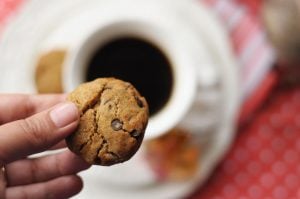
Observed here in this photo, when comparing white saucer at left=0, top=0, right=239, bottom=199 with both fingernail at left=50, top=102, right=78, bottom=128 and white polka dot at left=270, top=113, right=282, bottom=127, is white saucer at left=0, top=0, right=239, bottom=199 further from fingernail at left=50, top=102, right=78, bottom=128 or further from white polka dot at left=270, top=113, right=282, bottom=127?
fingernail at left=50, top=102, right=78, bottom=128

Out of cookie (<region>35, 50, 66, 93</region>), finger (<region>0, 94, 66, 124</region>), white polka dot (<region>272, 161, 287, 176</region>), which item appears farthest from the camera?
white polka dot (<region>272, 161, 287, 176</region>)

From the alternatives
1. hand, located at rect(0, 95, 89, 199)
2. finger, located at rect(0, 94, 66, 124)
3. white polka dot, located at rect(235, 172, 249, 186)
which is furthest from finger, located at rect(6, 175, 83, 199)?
white polka dot, located at rect(235, 172, 249, 186)

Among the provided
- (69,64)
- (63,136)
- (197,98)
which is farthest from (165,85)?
(63,136)

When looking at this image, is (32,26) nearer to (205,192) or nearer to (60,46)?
(60,46)

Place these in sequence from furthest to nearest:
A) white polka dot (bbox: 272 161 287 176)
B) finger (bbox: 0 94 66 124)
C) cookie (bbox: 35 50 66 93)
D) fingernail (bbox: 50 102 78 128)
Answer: white polka dot (bbox: 272 161 287 176) < cookie (bbox: 35 50 66 93) < finger (bbox: 0 94 66 124) < fingernail (bbox: 50 102 78 128)

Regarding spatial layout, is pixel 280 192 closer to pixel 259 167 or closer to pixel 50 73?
pixel 259 167

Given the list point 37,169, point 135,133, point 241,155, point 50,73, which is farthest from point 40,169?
point 241,155

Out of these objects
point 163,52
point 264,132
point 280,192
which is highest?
point 163,52
